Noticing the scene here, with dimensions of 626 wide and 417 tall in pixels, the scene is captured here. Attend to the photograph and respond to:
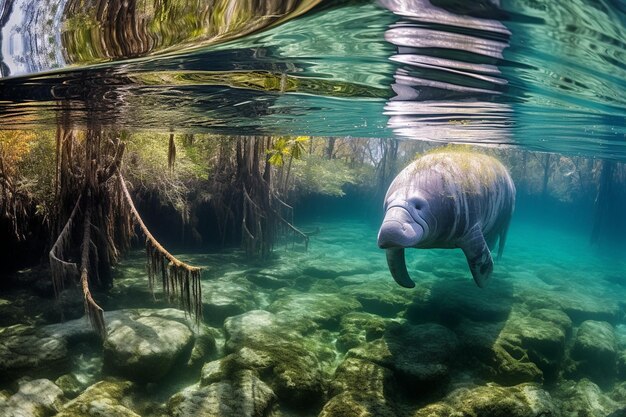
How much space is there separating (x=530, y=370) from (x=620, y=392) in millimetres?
2063

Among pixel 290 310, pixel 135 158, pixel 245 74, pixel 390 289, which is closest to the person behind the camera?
pixel 245 74

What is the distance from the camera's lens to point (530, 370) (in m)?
7.08

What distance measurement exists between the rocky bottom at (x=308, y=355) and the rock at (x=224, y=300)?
0.04 metres

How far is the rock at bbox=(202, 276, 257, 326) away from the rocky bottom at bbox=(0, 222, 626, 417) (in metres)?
0.04

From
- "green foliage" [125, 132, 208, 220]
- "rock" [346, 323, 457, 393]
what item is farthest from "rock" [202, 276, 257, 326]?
"green foliage" [125, 132, 208, 220]

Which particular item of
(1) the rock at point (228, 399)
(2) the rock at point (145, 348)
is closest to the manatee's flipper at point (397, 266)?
(1) the rock at point (228, 399)

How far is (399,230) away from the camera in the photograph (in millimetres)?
6562

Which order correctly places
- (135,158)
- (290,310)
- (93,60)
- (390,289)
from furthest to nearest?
1. (135,158)
2. (390,289)
3. (290,310)
4. (93,60)

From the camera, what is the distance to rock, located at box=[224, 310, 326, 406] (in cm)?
Answer: 627

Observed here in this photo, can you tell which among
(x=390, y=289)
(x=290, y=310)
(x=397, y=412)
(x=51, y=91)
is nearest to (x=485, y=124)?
(x=390, y=289)

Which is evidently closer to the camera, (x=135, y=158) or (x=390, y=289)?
(x=390, y=289)

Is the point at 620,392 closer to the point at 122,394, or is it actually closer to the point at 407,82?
the point at 407,82

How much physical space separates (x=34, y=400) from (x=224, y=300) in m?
4.20

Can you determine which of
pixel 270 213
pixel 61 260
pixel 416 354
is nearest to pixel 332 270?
pixel 270 213
